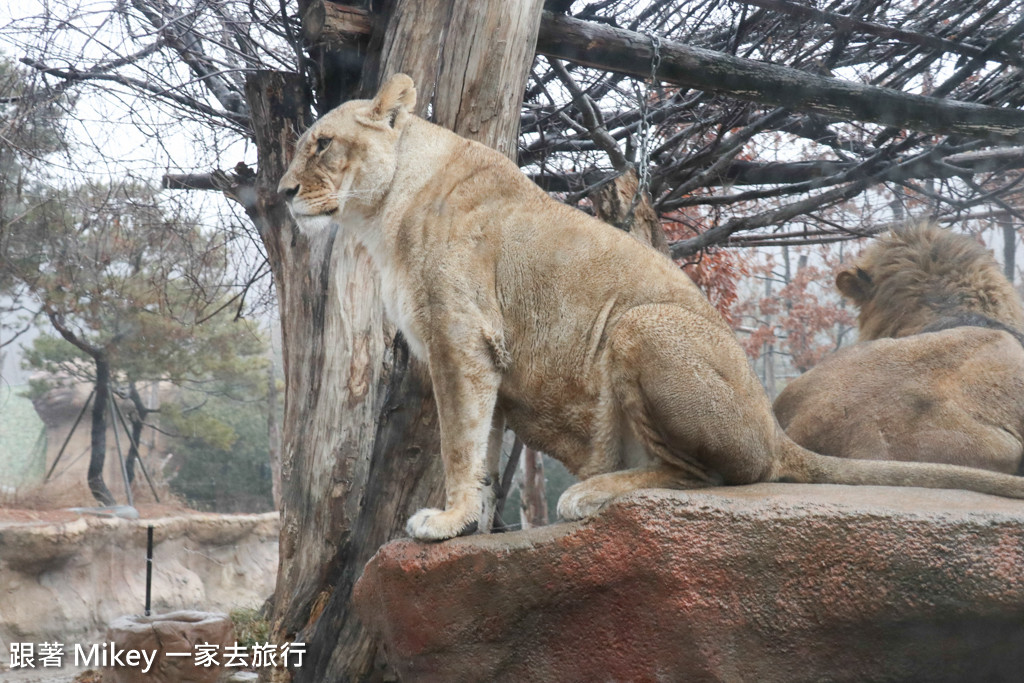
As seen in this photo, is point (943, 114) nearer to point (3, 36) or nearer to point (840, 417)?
point (840, 417)

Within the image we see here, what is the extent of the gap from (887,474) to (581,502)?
139 centimetres

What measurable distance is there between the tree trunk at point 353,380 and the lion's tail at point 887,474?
235 cm

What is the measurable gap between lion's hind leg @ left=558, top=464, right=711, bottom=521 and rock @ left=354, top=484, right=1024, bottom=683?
0.64ft

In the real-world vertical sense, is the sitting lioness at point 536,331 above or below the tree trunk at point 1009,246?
below

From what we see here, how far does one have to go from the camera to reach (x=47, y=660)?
976 centimetres

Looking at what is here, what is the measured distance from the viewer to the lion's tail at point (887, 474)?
372 centimetres

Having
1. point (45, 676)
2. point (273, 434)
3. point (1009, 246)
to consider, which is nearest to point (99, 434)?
point (273, 434)

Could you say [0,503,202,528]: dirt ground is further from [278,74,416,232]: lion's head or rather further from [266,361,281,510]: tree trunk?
[278,74,416,232]: lion's head

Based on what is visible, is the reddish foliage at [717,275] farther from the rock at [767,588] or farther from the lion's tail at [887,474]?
the rock at [767,588]

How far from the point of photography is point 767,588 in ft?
10.7

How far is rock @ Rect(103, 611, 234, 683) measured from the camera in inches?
273

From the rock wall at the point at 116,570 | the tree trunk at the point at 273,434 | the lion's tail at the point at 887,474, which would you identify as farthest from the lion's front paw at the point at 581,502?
the tree trunk at the point at 273,434

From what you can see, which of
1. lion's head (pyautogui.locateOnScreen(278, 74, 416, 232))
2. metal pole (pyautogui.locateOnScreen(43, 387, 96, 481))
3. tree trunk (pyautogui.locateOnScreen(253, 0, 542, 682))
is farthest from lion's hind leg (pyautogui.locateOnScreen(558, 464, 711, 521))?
metal pole (pyautogui.locateOnScreen(43, 387, 96, 481))

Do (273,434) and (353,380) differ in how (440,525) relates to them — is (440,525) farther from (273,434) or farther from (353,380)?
(273,434)
